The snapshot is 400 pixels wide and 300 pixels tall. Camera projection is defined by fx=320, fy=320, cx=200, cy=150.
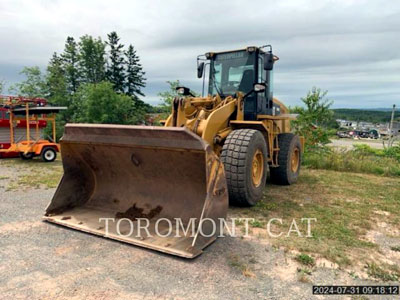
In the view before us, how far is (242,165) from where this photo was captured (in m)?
4.74

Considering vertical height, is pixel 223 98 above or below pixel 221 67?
below

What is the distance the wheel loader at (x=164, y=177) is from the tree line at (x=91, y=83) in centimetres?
2060

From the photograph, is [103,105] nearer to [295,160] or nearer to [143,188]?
[295,160]

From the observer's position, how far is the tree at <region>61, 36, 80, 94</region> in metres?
36.9

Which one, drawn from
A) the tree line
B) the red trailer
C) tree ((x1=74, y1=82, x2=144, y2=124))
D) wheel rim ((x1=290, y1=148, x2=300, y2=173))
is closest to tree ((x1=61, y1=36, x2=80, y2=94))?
the tree line

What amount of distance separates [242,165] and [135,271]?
7.59 ft

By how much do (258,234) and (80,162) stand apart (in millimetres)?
2664

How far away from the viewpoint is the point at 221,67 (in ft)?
21.6

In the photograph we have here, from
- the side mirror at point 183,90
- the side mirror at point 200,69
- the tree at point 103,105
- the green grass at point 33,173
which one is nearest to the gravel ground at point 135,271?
the green grass at point 33,173

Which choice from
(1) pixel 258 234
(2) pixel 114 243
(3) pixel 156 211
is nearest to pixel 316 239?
(1) pixel 258 234

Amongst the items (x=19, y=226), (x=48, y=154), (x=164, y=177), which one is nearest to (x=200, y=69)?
(x=164, y=177)

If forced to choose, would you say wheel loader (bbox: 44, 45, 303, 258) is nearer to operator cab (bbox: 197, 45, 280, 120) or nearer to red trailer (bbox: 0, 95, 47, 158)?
operator cab (bbox: 197, 45, 280, 120)

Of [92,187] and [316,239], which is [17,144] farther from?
[316,239]

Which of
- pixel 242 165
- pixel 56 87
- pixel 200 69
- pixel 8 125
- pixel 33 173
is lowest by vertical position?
pixel 33 173
